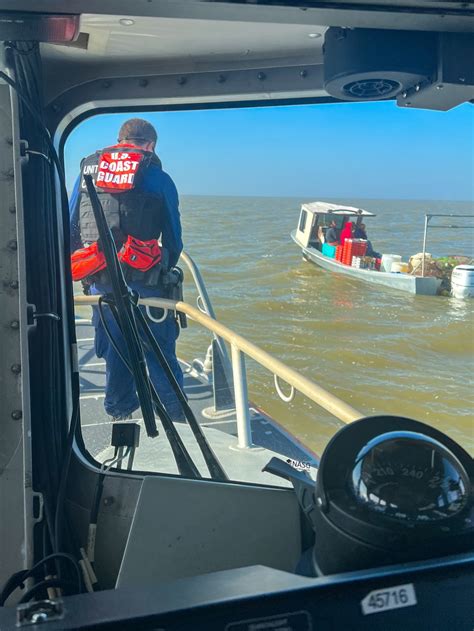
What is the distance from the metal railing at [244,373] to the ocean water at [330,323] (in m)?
0.43

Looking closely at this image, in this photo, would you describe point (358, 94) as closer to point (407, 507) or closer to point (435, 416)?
point (407, 507)

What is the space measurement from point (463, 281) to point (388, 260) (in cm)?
297

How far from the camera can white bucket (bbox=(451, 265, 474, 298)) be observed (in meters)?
10.7

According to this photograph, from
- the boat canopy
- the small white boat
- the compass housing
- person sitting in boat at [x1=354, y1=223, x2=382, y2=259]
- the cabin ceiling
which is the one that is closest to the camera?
the compass housing

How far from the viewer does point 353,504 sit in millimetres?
922

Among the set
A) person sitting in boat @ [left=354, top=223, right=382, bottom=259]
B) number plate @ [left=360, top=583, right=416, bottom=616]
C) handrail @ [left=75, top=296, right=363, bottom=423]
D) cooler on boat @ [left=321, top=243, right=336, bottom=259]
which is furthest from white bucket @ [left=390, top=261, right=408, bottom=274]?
number plate @ [left=360, top=583, right=416, bottom=616]

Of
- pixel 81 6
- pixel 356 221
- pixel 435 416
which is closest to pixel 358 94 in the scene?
pixel 81 6

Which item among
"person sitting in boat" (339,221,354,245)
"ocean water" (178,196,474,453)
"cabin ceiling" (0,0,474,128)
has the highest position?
"person sitting in boat" (339,221,354,245)

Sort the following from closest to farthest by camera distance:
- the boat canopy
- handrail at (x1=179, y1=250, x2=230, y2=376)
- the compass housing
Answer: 1. the compass housing
2. handrail at (x1=179, y1=250, x2=230, y2=376)
3. the boat canopy

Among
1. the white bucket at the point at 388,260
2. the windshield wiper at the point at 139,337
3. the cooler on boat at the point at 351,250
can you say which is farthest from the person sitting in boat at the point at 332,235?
the windshield wiper at the point at 139,337

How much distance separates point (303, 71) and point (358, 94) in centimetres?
28

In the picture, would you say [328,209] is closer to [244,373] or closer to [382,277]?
[382,277]

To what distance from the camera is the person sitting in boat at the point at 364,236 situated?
14.2m

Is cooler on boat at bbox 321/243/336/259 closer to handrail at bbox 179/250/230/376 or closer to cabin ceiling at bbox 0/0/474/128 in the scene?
handrail at bbox 179/250/230/376
